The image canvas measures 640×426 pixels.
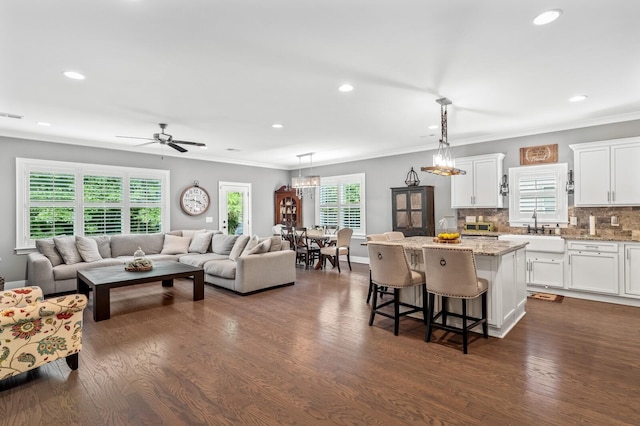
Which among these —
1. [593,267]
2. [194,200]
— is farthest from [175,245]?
[593,267]

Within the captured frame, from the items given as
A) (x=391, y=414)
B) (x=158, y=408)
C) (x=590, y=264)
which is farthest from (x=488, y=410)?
(x=590, y=264)

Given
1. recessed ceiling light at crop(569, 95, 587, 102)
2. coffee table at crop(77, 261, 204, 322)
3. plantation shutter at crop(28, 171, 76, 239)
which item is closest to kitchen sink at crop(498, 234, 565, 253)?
recessed ceiling light at crop(569, 95, 587, 102)

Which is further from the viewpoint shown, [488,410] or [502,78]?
[502,78]

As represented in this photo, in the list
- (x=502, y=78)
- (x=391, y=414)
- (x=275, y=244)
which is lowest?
(x=391, y=414)

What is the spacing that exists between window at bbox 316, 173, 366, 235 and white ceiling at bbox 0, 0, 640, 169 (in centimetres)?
309

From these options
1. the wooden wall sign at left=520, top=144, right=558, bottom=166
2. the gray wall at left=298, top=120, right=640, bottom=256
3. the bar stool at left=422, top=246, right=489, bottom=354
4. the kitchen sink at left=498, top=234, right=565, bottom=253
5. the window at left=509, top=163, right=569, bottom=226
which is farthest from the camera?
the wooden wall sign at left=520, top=144, right=558, bottom=166

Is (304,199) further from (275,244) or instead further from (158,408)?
(158,408)

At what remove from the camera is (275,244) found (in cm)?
596

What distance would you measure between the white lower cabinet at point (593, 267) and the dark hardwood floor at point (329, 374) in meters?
0.59

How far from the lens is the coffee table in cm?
412

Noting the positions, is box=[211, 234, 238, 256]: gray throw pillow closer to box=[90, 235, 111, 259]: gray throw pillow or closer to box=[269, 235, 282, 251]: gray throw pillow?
box=[269, 235, 282, 251]: gray throw pillow

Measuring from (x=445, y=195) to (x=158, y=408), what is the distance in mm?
6145

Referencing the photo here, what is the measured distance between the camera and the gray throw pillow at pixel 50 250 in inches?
217

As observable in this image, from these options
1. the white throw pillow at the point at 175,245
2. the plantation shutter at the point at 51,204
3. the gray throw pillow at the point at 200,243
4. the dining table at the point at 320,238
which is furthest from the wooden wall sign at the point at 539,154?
the plantation shutter at the point at 51,204
